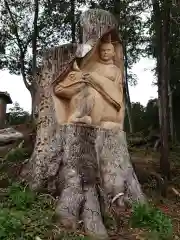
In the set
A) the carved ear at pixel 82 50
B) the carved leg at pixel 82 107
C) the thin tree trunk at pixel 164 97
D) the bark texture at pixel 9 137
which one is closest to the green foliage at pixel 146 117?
the thin tree trunk at pixel 164 97

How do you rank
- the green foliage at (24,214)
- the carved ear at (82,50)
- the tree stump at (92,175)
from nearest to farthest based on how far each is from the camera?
the green foliage at (24,214)
the tree stump at (92,175)
the carved ear at (82,50)

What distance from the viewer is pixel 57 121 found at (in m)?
6.05

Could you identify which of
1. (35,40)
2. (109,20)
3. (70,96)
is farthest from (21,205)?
(35,40)

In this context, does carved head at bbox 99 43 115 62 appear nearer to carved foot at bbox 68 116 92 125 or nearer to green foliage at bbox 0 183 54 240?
carved foot at bbox 68 116 92 125

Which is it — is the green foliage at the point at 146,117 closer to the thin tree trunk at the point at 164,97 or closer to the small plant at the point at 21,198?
the thin tree trunk at the point at 164,97

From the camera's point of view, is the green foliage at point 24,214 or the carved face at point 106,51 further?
the carved face at point 106,51

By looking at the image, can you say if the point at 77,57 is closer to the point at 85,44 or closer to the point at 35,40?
the point at 85,44

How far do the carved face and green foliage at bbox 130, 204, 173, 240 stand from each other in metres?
2.33

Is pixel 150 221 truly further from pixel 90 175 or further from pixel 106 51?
pixel 106 51

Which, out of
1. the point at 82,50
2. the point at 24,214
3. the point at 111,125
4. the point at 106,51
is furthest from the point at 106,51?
the point at 24,214

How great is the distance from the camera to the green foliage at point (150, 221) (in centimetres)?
518

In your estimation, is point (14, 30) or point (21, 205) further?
point (14, 30)

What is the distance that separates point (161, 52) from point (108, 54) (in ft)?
13.5

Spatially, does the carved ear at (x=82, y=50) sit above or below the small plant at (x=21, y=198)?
above
